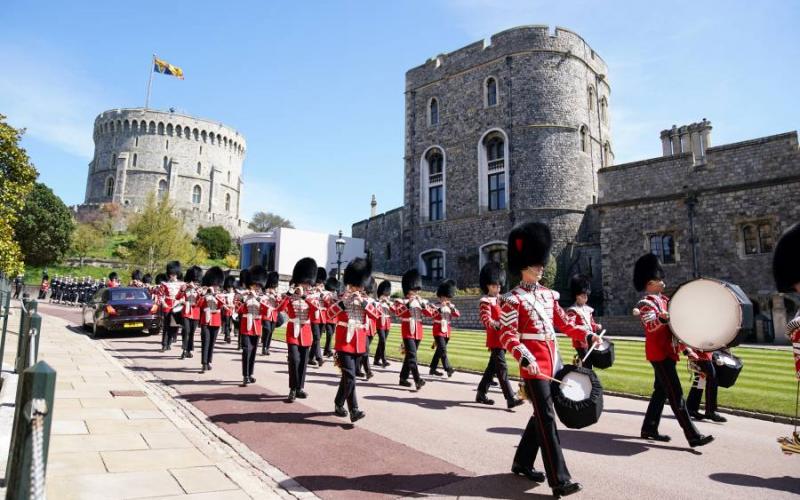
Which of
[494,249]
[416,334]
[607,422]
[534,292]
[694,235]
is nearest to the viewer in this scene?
[534,292]

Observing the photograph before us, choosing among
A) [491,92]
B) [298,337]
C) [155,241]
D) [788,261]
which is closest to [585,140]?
[491,92]

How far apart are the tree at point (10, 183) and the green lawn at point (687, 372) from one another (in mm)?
11816

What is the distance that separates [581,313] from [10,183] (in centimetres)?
1736

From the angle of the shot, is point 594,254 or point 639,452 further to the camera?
A: point 594,254

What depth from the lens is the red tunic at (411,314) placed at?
10.1m

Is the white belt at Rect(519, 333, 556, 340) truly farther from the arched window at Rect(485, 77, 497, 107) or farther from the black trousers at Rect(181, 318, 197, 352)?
the arched window at Rect(485, 77, 497, 107)

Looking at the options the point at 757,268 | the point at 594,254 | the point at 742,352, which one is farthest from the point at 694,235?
the point at 742,352

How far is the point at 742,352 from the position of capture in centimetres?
1497

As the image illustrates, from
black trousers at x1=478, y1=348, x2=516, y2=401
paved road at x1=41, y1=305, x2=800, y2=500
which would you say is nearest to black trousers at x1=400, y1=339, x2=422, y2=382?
paved road at x1=41, y1=305, x2=800, y2=500

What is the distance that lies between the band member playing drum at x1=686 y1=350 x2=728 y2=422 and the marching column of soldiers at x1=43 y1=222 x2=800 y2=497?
2 cm

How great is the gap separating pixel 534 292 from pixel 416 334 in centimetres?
547

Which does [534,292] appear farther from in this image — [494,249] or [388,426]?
[494,249]

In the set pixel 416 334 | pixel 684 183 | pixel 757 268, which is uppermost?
pixel 684 183

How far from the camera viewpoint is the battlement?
107 ft
